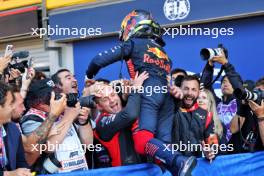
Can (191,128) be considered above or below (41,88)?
below

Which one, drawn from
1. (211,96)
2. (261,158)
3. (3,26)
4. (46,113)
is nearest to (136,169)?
(46,113)

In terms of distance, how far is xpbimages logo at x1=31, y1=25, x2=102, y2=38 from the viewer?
30.2 feet

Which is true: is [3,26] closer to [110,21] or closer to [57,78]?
[110,21]

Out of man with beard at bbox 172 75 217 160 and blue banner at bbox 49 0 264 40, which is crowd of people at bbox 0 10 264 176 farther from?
blue banner at bbox 49 0 264 40

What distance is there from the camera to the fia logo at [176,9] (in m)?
7.81

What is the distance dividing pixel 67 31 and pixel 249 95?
6041 mm

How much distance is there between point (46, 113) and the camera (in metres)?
3.65

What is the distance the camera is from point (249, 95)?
4008mm

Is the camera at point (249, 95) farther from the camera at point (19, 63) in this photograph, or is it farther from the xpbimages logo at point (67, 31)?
the xpbimages logo at point (67, 31)

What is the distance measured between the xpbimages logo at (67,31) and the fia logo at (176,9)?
59.4 inches

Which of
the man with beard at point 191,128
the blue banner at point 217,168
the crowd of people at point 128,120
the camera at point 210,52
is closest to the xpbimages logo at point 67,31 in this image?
the crowd of people at point 128,120

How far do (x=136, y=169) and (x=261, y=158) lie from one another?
4.05 feet

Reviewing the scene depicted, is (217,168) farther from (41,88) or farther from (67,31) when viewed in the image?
(67,31)

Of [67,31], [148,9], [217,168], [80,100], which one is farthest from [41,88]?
[67,31]
